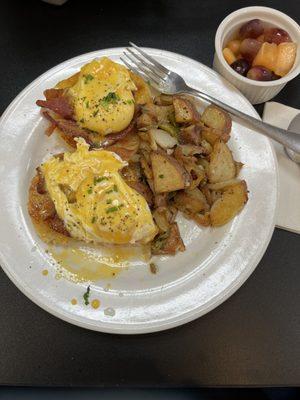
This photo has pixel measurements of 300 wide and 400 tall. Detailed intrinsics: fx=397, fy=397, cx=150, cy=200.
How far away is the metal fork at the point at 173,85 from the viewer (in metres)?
1.48

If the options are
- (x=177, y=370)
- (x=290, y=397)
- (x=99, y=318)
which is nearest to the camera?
(x=99, y=318)

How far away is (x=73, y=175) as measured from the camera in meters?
1.41

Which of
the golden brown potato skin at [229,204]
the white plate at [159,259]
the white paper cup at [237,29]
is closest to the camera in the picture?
the white plate at [159,259]

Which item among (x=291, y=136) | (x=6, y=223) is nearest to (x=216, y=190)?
(x=291, y=136)

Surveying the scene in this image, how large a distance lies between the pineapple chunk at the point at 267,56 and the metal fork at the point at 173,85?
8.7 inches

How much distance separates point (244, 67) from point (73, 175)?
2.60 feet

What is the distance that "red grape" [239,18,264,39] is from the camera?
5.17 feet

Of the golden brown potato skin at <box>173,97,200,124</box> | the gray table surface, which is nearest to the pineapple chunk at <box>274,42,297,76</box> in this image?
the golden brown potato skin at <box>173,97,200,124</box>

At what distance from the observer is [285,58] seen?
1.54 metres

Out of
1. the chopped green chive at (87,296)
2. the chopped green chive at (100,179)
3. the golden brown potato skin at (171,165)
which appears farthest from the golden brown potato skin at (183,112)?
the chopped green chive at (87,296)

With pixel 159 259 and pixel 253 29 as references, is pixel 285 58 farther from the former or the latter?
pixel 159 259

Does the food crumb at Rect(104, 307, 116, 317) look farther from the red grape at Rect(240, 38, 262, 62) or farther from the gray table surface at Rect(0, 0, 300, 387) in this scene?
the red grape at Rect(240, 38, 262, 62)

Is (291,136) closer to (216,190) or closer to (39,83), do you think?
(216,190)

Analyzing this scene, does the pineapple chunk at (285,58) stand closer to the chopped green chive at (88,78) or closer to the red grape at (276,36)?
the red grape at (276,36)
